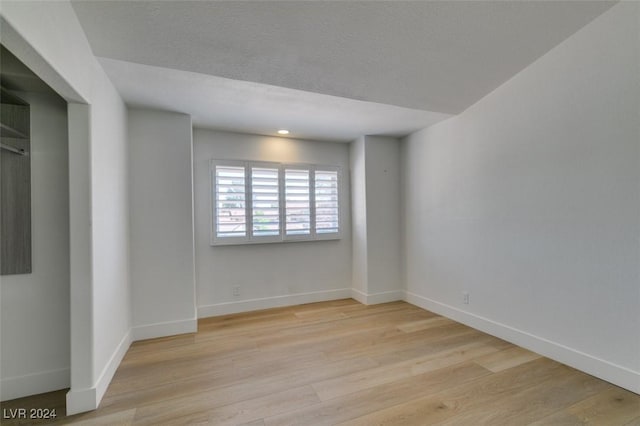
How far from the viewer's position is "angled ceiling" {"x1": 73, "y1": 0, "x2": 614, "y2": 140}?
1744 millimetres

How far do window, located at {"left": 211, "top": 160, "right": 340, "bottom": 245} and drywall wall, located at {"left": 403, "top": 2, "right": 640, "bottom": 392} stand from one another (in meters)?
1.61

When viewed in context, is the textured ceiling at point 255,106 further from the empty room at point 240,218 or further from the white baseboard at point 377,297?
the white baseboard at point 377,297

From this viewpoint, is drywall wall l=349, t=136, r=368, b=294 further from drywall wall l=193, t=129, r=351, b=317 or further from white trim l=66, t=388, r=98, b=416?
white trim l=66, t=388, r=98, b=416

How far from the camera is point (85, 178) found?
180 cm

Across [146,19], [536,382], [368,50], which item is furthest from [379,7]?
[536,382]

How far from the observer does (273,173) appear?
147 inches

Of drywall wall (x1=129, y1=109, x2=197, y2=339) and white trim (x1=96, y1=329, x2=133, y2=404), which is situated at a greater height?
drywall wall (x1=129, y1=109, x2=197, y2=339)

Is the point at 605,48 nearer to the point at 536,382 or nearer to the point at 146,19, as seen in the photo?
the point at 536,382

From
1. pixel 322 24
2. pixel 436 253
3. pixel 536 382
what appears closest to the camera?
pixel 322 24

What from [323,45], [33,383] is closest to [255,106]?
[323,45]

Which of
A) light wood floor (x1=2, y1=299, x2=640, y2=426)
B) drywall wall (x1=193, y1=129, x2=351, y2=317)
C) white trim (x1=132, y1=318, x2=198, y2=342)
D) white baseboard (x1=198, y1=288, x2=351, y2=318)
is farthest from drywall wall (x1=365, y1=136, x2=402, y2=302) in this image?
white trim (x1=132, y1=318, x2=198, y2=342)

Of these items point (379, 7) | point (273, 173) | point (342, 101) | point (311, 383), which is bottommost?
point (311, 383)

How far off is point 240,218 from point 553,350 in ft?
11.3

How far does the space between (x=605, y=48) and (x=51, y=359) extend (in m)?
4.63
